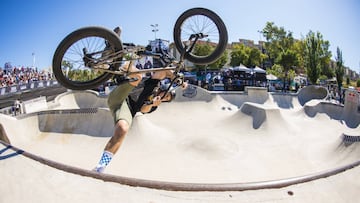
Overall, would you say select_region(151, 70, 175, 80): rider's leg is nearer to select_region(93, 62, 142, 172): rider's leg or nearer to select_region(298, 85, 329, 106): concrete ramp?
select_region(93, 62, 142, 172): rider's leg

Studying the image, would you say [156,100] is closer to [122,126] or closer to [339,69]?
[122,126]

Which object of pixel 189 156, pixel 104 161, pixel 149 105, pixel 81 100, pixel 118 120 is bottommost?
pixel 189 156

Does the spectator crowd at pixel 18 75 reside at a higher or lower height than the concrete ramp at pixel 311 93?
higher

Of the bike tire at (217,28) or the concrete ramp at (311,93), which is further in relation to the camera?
the concrete ramp at (311,93)

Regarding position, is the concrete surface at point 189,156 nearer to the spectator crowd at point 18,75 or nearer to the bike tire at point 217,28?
the bike tire at point 217,28

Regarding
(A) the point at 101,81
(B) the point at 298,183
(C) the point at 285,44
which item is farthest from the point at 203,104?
(C) the point at 285,44


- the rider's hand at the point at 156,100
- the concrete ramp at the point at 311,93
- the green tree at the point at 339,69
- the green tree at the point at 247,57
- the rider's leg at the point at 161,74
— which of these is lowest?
the concrete ramp at the point at 311,93

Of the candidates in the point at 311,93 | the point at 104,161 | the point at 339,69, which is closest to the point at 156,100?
the point at 104,161

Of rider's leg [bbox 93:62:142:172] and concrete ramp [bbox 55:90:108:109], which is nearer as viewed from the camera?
rider's leg [bbox 93:62:142:172]

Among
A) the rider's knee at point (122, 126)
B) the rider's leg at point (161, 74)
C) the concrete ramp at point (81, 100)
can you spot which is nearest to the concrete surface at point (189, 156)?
the concrete ramp at point (81, 100)

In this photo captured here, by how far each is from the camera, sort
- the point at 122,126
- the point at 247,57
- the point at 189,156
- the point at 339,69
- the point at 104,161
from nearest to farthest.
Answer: the point at 104,161
the point at 122,126
the point at 189,156
the point at 339,69
the point at 247,57

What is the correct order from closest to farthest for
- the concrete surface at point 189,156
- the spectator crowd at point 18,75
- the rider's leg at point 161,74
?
the concrete surface at point 189,156
the rider's leg at point 161,74
the spectator crowd at point 18,75

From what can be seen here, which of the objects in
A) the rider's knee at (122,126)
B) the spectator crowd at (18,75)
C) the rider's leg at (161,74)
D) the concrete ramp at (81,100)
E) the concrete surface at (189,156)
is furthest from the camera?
the spectator crowd at (18,75)

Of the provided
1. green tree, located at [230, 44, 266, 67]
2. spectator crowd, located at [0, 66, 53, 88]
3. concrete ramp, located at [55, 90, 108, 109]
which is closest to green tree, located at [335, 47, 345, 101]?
green tree, located at [230, 44, 266, 67]
